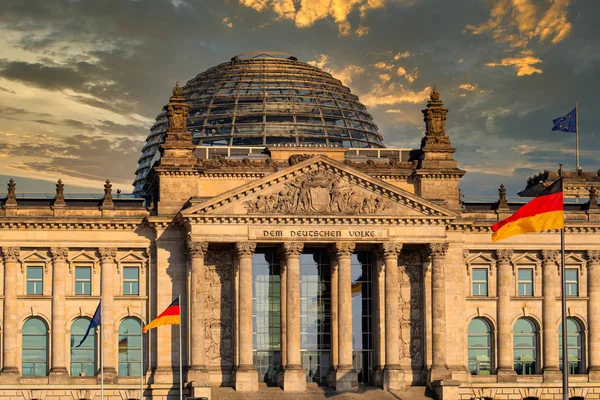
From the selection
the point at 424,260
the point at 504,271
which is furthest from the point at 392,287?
the point at 504,271

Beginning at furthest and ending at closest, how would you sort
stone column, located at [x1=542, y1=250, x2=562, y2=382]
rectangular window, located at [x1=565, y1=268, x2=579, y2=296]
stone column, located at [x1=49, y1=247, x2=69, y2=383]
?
1. rectangular window, located at [x1=565, y1=268, x2=579, y2=296]
2. stone column, located at [x1=542, y1=250, x2=562, y2=382]
3. stone column, located at [x1=49, y1=247, x2=69, y2=383]

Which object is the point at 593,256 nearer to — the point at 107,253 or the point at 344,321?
the point at 344,321

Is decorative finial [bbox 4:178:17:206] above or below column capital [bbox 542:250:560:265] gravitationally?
above

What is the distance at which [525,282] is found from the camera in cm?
10894

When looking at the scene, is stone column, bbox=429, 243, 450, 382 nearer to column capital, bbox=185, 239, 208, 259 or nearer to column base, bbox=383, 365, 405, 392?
column base, bbox=383, 365, 405, 392

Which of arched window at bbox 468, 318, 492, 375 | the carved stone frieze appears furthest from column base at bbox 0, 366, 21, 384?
arched window at bbox 468, 318, 492, 375

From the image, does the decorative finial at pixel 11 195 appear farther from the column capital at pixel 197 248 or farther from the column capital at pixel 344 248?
the column capital at pixel 344 248

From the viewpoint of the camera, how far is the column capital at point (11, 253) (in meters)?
103

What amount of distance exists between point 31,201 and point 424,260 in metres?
29.6

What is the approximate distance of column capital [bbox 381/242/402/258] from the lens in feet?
334

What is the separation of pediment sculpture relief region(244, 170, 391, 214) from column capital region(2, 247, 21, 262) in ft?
59.7

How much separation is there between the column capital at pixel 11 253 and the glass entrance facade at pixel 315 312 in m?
21.1

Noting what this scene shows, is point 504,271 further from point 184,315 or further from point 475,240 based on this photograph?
point 184,315

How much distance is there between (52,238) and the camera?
339 ft
